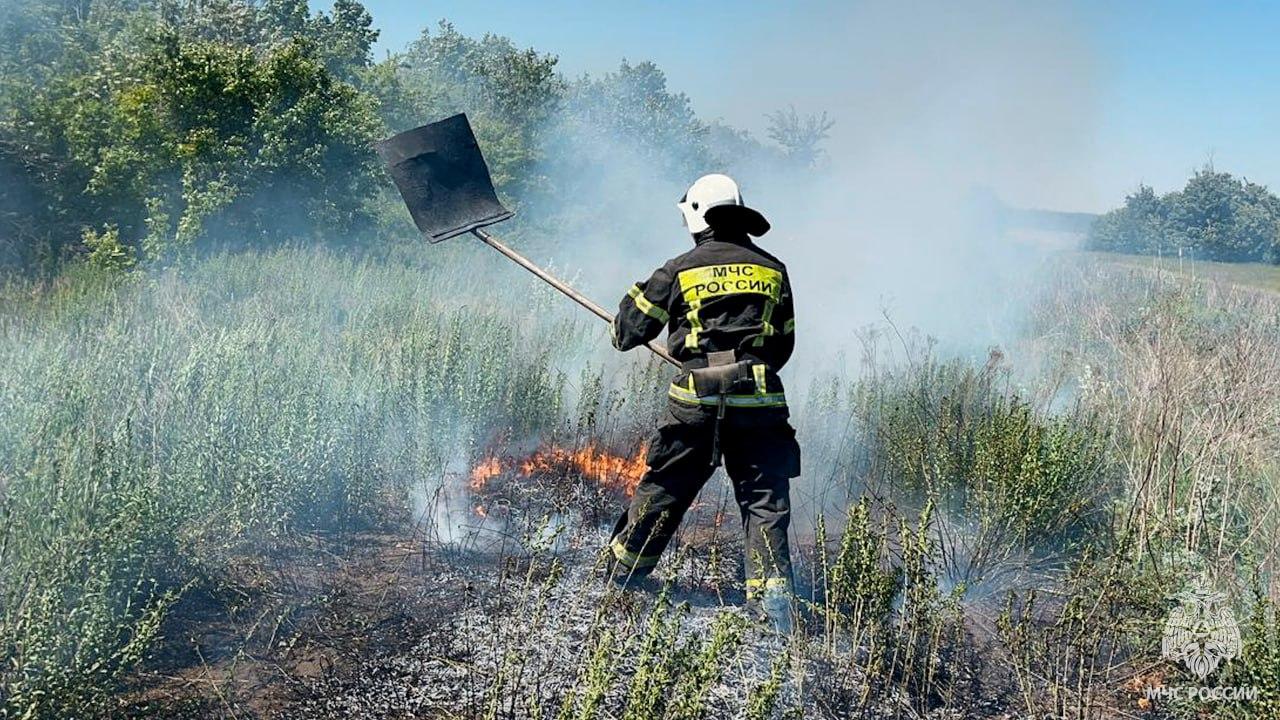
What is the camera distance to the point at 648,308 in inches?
162

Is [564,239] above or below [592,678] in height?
above

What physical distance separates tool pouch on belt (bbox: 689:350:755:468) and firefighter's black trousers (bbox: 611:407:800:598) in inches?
3.1

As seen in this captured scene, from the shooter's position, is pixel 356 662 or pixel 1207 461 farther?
pixel 1207 461

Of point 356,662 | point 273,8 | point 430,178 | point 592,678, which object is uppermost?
point 273,8

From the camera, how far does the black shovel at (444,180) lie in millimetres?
4879

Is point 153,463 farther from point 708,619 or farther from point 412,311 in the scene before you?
point 412,311

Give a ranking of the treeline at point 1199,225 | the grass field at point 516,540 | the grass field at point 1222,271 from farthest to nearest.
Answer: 1. the treeline at point 1199,225
2. the grass field at point 1222,271
3. the grass field at point 516,540

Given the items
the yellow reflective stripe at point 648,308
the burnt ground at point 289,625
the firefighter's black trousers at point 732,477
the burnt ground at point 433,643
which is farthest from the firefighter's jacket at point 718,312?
the burnt ground at point 289,625

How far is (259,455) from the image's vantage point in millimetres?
3924

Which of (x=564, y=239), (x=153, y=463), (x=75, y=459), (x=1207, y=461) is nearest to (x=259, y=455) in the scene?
(x=153, y=463)

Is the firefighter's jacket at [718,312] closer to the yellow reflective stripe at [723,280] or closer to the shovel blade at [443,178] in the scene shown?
the yellow reflective stripe at [723,280]

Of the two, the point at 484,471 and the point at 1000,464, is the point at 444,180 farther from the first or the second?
the point at 1000,464

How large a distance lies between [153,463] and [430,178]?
2112 millimetres

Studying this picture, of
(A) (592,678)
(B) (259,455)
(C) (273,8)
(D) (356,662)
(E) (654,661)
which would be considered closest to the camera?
(A) (592,678)
